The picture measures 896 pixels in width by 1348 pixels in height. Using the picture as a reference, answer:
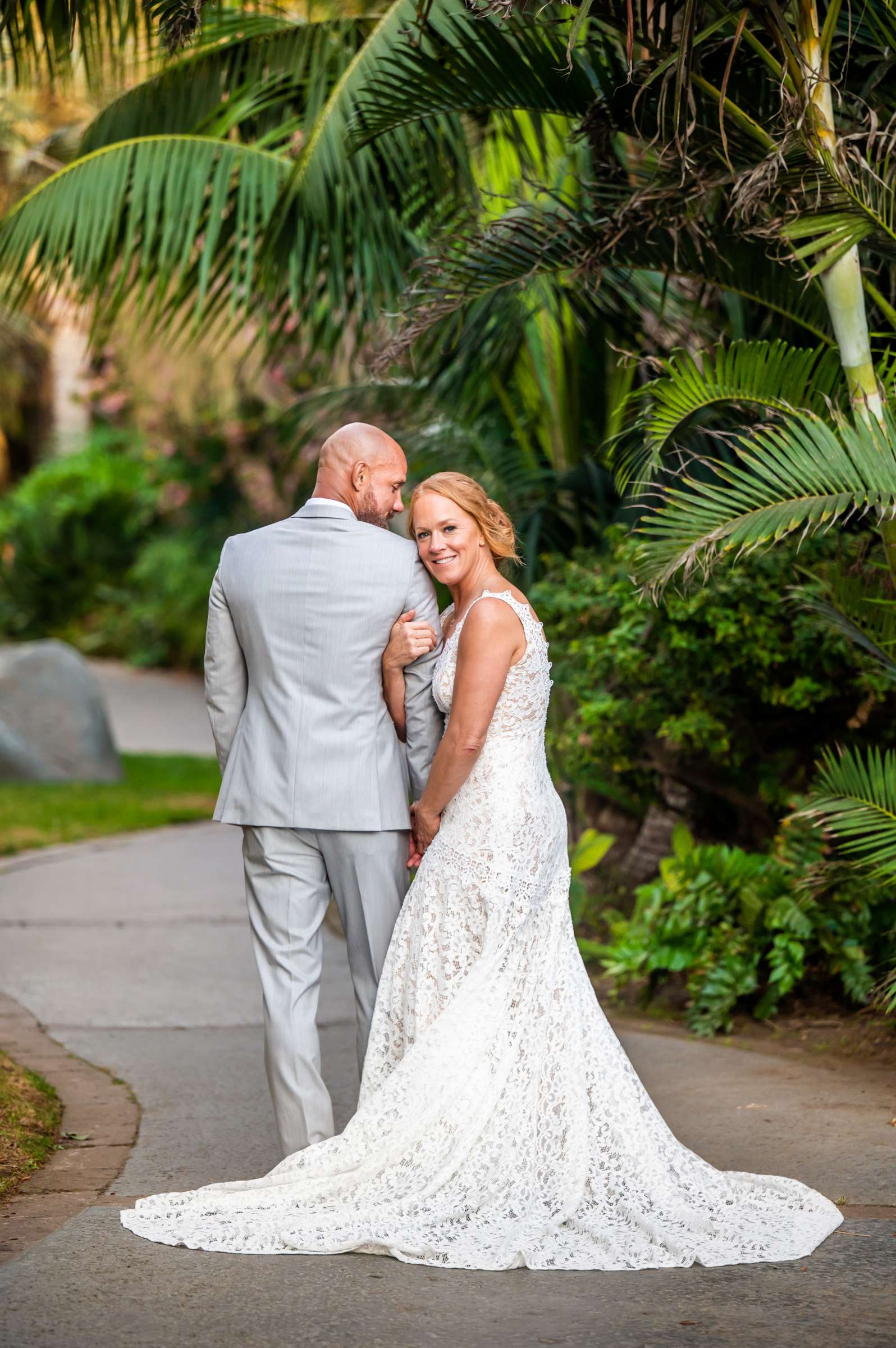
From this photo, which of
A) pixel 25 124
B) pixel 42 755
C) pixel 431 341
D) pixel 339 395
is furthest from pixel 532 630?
pixel 25 124

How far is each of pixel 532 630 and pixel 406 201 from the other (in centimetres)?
366

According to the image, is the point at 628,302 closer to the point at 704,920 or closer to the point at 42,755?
the point at 704,920

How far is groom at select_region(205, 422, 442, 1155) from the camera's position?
3828 mm

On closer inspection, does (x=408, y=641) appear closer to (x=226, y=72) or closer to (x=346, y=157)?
(x=346, y=157)

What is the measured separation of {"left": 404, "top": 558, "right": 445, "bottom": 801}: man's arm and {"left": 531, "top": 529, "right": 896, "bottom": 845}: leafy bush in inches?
61.5

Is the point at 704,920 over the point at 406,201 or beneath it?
beneath

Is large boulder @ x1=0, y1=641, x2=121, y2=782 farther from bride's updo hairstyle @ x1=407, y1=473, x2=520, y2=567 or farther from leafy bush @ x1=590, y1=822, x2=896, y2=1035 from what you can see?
bride's updo hairstyle @ x1=407, y1=473, x2=520, y2=567

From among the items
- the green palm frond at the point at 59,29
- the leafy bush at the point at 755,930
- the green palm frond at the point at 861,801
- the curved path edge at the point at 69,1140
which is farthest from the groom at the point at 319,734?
the green palm frond at the point at 59,29

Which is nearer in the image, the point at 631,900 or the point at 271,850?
the point at 271,850

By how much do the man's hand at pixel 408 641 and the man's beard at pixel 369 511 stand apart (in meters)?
0.30

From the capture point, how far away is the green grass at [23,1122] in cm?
410

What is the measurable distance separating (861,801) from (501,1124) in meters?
1.81

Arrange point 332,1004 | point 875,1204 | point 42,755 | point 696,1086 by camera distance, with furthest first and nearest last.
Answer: point 42,755 < point 332,1004 < point 696,1086 < point 875,1204

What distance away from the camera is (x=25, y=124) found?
56.2 ft
